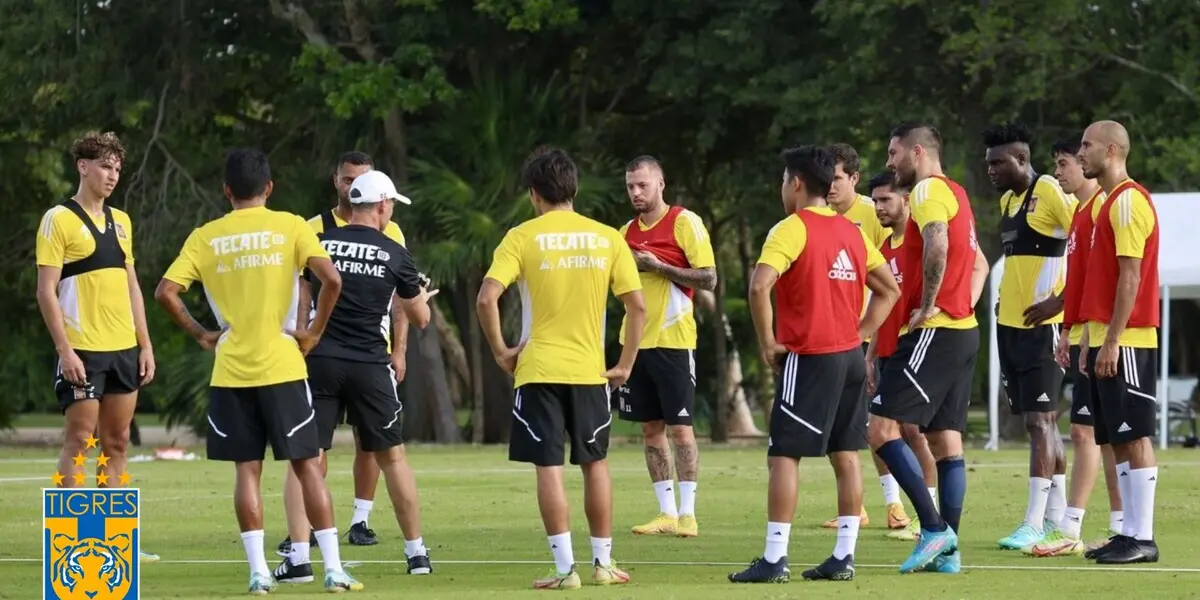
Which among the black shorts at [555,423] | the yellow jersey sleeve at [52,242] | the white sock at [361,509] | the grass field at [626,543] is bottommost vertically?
the grass field at [626,543]

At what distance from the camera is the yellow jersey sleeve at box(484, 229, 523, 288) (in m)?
10.4

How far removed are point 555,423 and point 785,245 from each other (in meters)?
1.45

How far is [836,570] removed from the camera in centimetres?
1068

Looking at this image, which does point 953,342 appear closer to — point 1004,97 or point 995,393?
point 995,393

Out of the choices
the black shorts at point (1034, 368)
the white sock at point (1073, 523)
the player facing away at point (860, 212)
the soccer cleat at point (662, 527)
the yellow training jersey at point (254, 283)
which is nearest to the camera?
the yellow training jersey at point (254, 283)

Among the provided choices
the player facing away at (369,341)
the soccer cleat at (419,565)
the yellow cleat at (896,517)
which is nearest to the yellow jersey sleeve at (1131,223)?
the yellow cleat at (896,517)

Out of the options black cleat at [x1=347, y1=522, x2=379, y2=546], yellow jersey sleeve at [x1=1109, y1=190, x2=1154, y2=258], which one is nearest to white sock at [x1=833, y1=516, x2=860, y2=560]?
yellow jersey sleeve at [x1=1109, y1=190, x2=1154, y2=258]

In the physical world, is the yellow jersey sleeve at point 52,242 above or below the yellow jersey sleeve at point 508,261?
above

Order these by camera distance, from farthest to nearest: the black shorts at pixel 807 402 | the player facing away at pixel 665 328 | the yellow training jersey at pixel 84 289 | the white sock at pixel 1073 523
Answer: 1. the player facing away at pixel 665 328
2. the white sock at pixel 1073 523
3. the yellow training jersey at pixel 84 289
4. the black shorts at pixel 807 402

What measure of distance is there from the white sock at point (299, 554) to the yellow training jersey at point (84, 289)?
2.06m

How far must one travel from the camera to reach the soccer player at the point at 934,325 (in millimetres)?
11586

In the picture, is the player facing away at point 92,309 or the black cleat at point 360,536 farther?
the black cleat at point 360,536

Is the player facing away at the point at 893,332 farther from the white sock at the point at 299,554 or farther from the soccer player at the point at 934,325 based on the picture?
the white sock at the point at 299,554

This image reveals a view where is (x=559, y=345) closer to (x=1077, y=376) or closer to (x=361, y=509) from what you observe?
(x=361, y=509)
